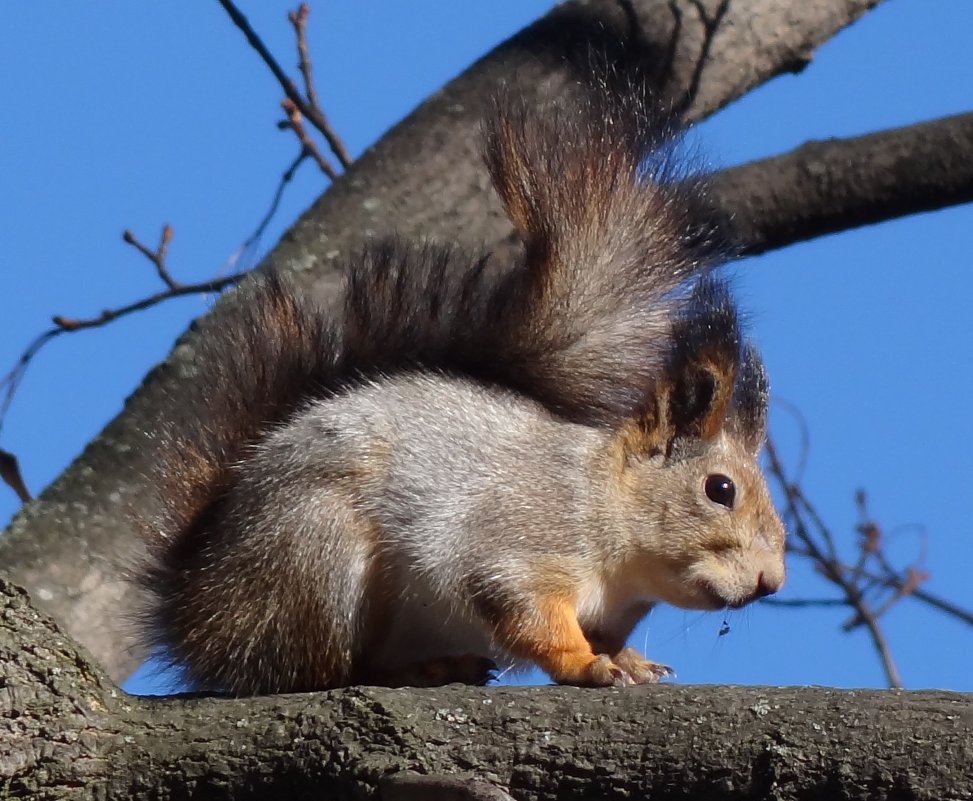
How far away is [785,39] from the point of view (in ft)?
12.3

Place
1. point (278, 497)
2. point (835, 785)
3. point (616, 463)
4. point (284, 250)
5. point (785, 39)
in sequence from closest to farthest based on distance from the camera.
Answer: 1. point (835, 785)
2. point (278, 497)
3. point (616, 463)
4. point (284, 250)
5. point (785, 39)

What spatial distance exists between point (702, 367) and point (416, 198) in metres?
0.93

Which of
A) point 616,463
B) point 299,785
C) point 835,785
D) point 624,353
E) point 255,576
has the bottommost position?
point 299,785

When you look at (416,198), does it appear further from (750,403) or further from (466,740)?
(466,740)

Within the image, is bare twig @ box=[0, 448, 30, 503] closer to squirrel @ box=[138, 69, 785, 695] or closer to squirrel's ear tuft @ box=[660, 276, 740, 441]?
squirrel @ box=[138, 69, 785, 695]

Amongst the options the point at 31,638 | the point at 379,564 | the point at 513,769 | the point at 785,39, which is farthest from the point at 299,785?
the point at 785,39

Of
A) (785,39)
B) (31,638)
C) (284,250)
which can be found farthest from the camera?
(785,39)

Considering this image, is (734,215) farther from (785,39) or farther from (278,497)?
(278,497)

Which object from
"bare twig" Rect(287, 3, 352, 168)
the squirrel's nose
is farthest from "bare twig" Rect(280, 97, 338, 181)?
the squirrel's nose

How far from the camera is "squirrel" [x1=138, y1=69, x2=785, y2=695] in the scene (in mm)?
2365

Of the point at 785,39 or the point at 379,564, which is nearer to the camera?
the point at 379,564

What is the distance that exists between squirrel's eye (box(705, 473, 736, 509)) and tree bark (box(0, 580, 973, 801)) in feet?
2.82

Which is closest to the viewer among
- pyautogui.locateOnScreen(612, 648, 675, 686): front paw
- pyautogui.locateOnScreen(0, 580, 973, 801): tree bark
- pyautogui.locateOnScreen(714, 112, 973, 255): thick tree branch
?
pyautogui.locateOnScreen(0, 580, 973, 801): tree bark

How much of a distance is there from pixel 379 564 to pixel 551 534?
11.2 inches
